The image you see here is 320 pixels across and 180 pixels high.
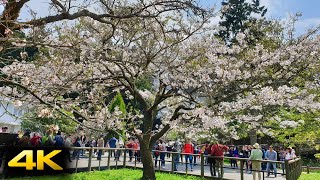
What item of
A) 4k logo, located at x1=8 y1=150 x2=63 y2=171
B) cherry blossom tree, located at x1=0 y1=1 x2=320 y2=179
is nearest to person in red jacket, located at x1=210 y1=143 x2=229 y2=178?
cherry blossom tree, located at x1=0 y1=1 x2=320 y2=179

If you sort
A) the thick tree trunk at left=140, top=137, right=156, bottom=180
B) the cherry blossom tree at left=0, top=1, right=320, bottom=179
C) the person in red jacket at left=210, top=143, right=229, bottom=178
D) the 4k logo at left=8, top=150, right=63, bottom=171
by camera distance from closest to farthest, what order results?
the 4k logo at left=8, top=150, right=63, bottom=171
the cherry blossom tree at left=0, top=1, right=320, bottom=179
the thick tree trunk at left=140, top=137, right=156, bottom=180
the person in red jacket at left=210, top=143, right=229, bottom=178

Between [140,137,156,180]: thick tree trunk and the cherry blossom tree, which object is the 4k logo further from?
[140,137,156,180]: thick tree trunk

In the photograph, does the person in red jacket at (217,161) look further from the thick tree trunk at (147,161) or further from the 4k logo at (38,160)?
the 4k logo at (38,160)

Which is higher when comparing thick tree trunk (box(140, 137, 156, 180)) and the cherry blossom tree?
the cherry blossom tree

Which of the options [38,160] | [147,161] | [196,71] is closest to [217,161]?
[147,161]

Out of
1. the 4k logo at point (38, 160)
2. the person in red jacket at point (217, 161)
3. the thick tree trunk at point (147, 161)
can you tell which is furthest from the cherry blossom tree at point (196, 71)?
the 4k logo at point (38, 160)

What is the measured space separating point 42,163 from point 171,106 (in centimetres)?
731

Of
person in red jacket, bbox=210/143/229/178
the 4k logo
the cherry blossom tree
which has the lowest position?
person in red jacket, bbox=210/143/229/178

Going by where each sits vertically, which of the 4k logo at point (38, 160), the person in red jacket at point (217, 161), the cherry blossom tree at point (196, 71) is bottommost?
the person in red jacket at point (217, 161)

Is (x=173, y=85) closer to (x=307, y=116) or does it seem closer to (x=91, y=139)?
(x=307, y=116)

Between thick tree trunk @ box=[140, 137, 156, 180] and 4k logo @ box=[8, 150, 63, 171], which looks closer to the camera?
4k logo @ box=[8, 150, 63, 171]

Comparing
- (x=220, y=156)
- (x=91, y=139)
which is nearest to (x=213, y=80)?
(x=220, y=156)

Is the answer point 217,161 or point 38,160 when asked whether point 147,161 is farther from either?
point 38,160

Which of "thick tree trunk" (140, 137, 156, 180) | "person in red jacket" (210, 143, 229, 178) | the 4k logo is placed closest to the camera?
the 4k logo
